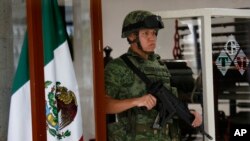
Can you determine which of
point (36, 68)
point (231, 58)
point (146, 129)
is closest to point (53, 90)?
point (36, 68)

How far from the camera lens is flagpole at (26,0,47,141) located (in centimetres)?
174

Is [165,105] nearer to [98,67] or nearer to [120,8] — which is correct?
[98,67]

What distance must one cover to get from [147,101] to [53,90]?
19.3 inches

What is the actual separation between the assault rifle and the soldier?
25mm

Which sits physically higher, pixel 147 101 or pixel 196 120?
pixel 147 101

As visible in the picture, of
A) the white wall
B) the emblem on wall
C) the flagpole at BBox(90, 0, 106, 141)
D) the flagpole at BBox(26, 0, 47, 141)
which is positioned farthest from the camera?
the white wall

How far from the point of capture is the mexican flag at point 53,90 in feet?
5.91

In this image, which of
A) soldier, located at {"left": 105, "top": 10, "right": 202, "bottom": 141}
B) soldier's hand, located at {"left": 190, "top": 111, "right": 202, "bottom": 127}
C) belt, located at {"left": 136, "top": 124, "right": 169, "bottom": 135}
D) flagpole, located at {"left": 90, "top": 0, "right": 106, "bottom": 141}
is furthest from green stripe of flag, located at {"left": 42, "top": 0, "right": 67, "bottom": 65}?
soldier's hand, located at {"left": 190, "top": 111, "right": 202, "bottom": 127}

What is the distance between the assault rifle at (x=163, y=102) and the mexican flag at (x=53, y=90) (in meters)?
0.36

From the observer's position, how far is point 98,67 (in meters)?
1.88

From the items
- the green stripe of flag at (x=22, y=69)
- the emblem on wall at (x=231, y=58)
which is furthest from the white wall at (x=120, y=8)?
the green stripe of flag at (x=22, y=69)

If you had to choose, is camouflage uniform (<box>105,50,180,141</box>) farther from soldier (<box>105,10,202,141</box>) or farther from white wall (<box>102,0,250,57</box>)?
white wall (<box>102,0,250,57</box>)

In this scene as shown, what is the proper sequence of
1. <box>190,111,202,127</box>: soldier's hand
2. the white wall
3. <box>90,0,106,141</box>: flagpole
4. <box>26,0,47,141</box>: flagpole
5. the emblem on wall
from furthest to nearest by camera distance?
1. the white wall
2. the emblem on wall
3. <box>190,111,202,127</box>: soldier's hand
4. <box>90,0,106,141</box>: flagpole
5. <box>26,0,47,141</box>: flagpole

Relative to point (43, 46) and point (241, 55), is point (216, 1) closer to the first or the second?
point (241, 55)
